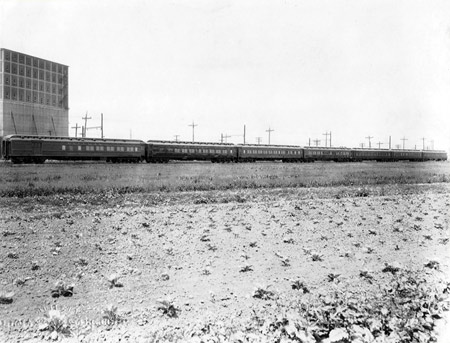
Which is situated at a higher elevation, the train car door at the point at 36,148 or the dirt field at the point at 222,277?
the train car door at the point at 36,148

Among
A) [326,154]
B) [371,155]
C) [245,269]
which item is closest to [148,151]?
[326,154]

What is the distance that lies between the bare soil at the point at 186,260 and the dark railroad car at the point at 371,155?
61832 millimetres

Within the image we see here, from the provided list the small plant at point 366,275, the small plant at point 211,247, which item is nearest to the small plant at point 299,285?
the small plant at point 366,275

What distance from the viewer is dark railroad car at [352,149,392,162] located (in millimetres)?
70562

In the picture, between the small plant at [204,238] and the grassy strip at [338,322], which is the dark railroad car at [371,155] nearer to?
the small plant at [204,238]

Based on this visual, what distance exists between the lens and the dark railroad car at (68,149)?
37.8m

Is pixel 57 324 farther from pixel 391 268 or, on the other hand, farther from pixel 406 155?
pixel 406 155

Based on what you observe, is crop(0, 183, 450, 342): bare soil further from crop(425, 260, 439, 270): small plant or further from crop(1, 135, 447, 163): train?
crop(1, 135, 447, 163): train

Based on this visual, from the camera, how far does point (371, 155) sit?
73.1 m

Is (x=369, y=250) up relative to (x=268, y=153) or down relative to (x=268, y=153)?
down

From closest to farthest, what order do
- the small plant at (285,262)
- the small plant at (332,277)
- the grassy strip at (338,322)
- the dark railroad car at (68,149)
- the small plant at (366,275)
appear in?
the grassy strip at (338,322) < the small plant at (332,277) < the small plant at (366,275) < the small plant at (285,262) < the dark railroad car at (68,149)

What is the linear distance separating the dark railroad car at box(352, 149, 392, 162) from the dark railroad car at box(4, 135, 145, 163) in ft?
137

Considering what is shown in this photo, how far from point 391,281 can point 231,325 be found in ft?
8.94

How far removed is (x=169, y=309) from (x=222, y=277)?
1311 millimetres
